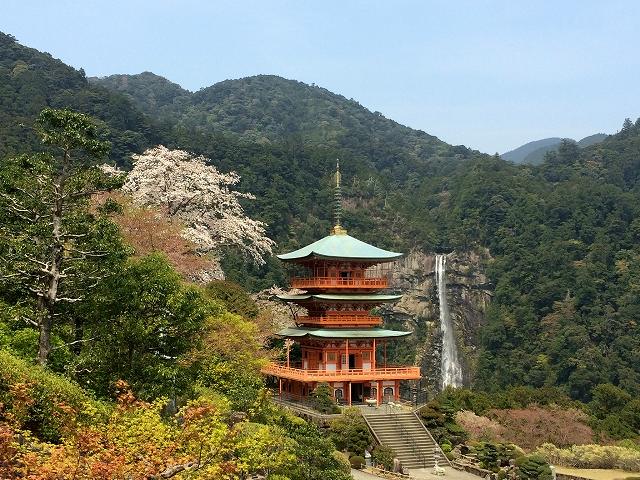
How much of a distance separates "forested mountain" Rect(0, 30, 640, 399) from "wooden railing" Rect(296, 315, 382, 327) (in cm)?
2920

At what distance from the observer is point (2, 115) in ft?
221

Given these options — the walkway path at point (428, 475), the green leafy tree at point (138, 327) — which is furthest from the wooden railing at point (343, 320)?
the green leafy tree at point (138, 327)

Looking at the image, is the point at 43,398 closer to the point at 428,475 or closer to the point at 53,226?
the point at 53,226

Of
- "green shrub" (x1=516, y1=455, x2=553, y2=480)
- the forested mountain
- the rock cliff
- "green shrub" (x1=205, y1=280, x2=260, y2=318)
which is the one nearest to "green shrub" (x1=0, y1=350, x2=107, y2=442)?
"green shrub" (x1=516, y1=455, x2=553, y2=480)

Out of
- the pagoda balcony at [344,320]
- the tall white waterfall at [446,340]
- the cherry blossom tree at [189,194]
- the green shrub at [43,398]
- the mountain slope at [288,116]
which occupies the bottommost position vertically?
the tall white waterfall at [446,340]

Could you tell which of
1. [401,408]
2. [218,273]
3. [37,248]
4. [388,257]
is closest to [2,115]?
[218,273]

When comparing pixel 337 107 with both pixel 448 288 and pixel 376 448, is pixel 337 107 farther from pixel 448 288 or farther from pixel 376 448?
pixel 376 448

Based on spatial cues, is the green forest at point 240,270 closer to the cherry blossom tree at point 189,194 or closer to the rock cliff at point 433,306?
the rock cliff at point 433,306

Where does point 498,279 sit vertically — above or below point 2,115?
below

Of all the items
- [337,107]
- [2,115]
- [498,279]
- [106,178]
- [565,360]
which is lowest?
[565,360]

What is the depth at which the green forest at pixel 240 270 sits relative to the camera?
15.5m

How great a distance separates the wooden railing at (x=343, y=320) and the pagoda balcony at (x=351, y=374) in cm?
215

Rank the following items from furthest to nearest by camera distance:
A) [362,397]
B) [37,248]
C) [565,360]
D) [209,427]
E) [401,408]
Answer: [565,360], [362,397], [401,408], [37,248], [209,427]

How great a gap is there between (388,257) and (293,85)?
155136 millimetres
